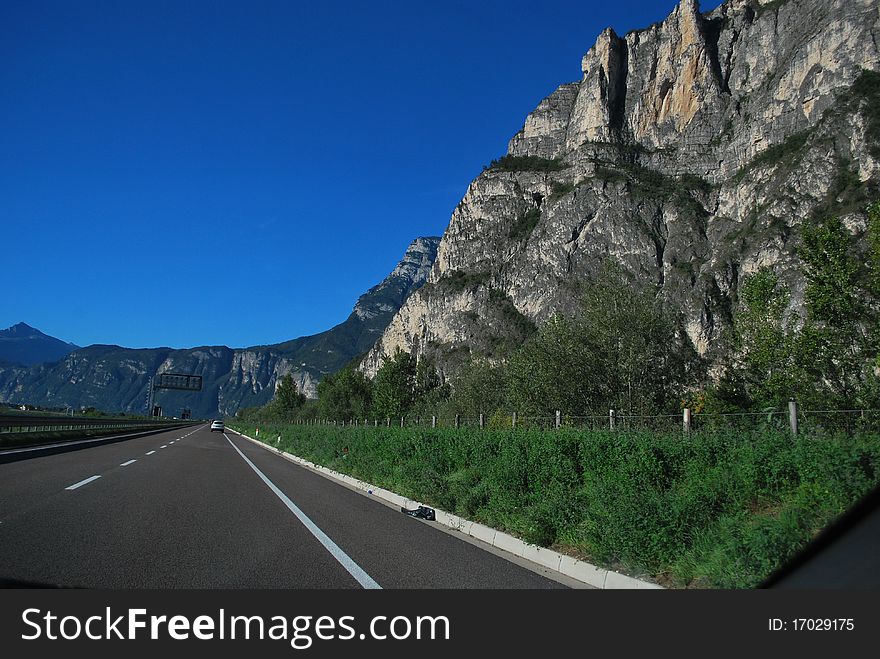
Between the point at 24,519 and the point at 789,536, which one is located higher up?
the point at 789,536

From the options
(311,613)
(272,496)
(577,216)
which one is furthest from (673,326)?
(577,216)

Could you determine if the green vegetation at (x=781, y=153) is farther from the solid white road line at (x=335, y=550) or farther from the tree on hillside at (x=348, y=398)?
the solid white road line at (x=335, y=550)

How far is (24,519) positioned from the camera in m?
7.98

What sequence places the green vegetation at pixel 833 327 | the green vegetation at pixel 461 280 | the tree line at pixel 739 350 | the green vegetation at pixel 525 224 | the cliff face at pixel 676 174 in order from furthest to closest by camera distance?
the green vegetation at pixel 461 280 < the green vegetation at pixel 525 224 < the cliff face at pixel 676 174 < the tree line at pixel 739 350 < the green vegetation at pixel 833 327

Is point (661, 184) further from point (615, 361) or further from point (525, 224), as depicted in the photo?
point (615, 361)

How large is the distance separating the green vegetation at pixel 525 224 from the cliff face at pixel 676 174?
69cm

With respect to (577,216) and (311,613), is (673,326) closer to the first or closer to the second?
(311,613)

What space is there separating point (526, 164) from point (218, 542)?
581 ft

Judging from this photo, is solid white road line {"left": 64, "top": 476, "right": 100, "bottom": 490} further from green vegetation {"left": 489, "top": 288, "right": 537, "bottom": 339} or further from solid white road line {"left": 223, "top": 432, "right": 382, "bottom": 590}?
green vegetation {"left": 489, "top": 288, "right": 537, "bottom": 339}

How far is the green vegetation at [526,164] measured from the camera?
168 meters

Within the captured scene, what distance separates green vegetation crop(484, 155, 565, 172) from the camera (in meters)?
168

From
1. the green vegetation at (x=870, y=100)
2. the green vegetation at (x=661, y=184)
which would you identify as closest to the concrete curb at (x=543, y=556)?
the green vegetation at (x=870, y=100)

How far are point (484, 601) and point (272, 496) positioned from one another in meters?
9.04

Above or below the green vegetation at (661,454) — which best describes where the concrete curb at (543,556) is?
below
